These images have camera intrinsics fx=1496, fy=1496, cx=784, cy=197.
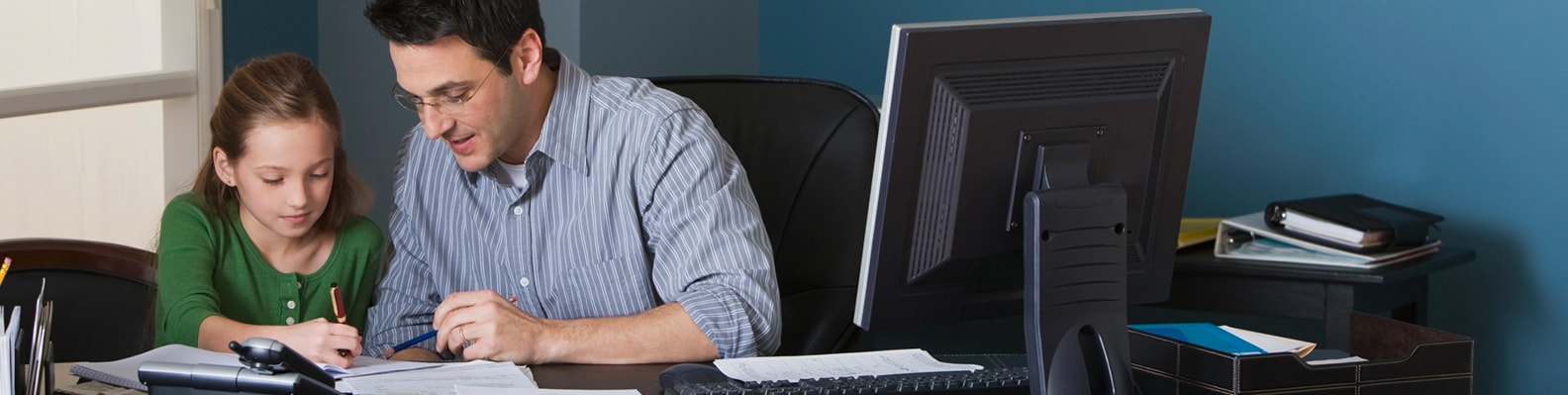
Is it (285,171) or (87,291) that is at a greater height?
(285,171)

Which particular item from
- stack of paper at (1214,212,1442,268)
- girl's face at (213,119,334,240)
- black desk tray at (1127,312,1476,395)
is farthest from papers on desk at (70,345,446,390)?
stack of paper at (1214,212,1442,268)

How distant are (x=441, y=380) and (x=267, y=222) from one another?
1.84ft

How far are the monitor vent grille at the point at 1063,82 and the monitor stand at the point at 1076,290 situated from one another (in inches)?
3.4

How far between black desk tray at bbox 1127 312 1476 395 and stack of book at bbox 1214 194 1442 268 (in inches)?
13.0

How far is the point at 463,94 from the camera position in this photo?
176cm

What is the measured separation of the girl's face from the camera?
5.90ft

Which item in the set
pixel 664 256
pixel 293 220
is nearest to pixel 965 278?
pixel 664 256

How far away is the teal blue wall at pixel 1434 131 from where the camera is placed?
90.1 inches

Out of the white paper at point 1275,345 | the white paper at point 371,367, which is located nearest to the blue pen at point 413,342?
the white paper at point 371,367

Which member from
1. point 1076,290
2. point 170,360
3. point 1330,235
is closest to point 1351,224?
point 1330,235

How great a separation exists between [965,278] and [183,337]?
918mm

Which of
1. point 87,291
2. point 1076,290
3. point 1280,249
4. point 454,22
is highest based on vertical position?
point 454,22

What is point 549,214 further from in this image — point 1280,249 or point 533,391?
point 1280,249

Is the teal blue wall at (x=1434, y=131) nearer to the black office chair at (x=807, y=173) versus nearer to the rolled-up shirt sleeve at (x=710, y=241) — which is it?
the black office chair at (x=807, y=173)
